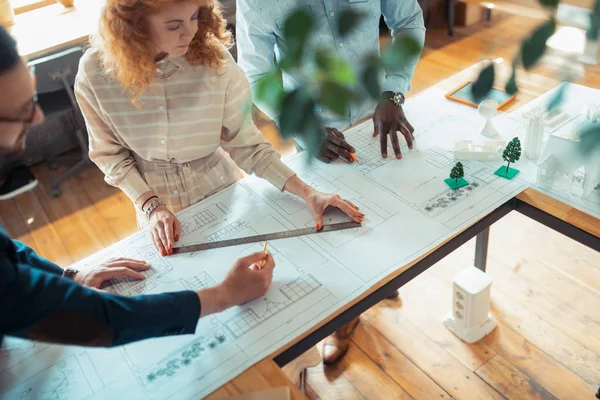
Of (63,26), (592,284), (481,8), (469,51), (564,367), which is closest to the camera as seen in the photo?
(564,367)

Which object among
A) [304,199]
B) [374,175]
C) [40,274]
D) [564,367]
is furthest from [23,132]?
[564,367]

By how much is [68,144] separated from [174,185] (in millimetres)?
2198

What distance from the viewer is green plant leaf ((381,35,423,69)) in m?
0.54

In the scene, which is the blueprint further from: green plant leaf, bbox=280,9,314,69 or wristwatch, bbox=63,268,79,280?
green plant leaf, bbox=280,9,314,69

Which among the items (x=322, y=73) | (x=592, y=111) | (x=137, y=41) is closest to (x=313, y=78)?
(x=322, y=73)

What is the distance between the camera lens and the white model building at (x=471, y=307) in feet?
6.57

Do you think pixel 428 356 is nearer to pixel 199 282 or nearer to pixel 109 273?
pixel 199 282

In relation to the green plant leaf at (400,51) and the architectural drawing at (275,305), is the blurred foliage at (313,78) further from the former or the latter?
the architectural drawing at (275,305)

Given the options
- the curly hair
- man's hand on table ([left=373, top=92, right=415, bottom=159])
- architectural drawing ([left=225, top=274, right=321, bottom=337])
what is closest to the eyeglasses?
the curly hair

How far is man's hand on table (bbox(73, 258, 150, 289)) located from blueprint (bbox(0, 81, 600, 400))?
2 cm

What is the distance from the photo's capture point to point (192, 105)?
1621mm

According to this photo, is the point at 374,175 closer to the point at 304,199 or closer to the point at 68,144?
the point at 304,199

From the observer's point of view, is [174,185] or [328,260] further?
[174,185]

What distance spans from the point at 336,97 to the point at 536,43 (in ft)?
0.75
